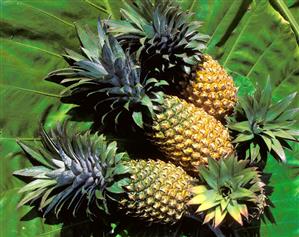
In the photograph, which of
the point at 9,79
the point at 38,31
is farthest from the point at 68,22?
the point at 9,79

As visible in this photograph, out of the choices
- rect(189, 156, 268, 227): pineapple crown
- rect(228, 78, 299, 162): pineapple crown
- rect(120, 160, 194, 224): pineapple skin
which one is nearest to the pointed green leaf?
rect(120, 160, 194, 224): pineapple skin

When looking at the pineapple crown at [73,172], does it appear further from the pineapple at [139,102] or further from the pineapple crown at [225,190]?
the pineapple crown at [225,190]

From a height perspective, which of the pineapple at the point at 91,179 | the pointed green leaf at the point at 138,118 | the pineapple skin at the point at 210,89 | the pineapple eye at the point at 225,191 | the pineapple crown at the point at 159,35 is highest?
the pineapple crown at the point at 159,35

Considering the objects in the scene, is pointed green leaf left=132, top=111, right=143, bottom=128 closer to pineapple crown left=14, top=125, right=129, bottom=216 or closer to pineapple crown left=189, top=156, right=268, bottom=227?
pineapple crown left=14, top=125, right=129, bottom=216

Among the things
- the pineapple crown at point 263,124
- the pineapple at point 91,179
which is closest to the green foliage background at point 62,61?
the pineapple at point 91,179

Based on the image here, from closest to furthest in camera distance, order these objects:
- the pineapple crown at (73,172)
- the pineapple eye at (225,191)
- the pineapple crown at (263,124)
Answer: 1. the pineapple crown at (73,172)
2. the pineapple eye at (225,191)
3. the pineapple crown at (263,124)

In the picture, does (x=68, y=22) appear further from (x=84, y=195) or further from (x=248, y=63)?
(x=248, y=63)

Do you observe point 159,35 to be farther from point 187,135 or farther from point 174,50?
point 187,135
